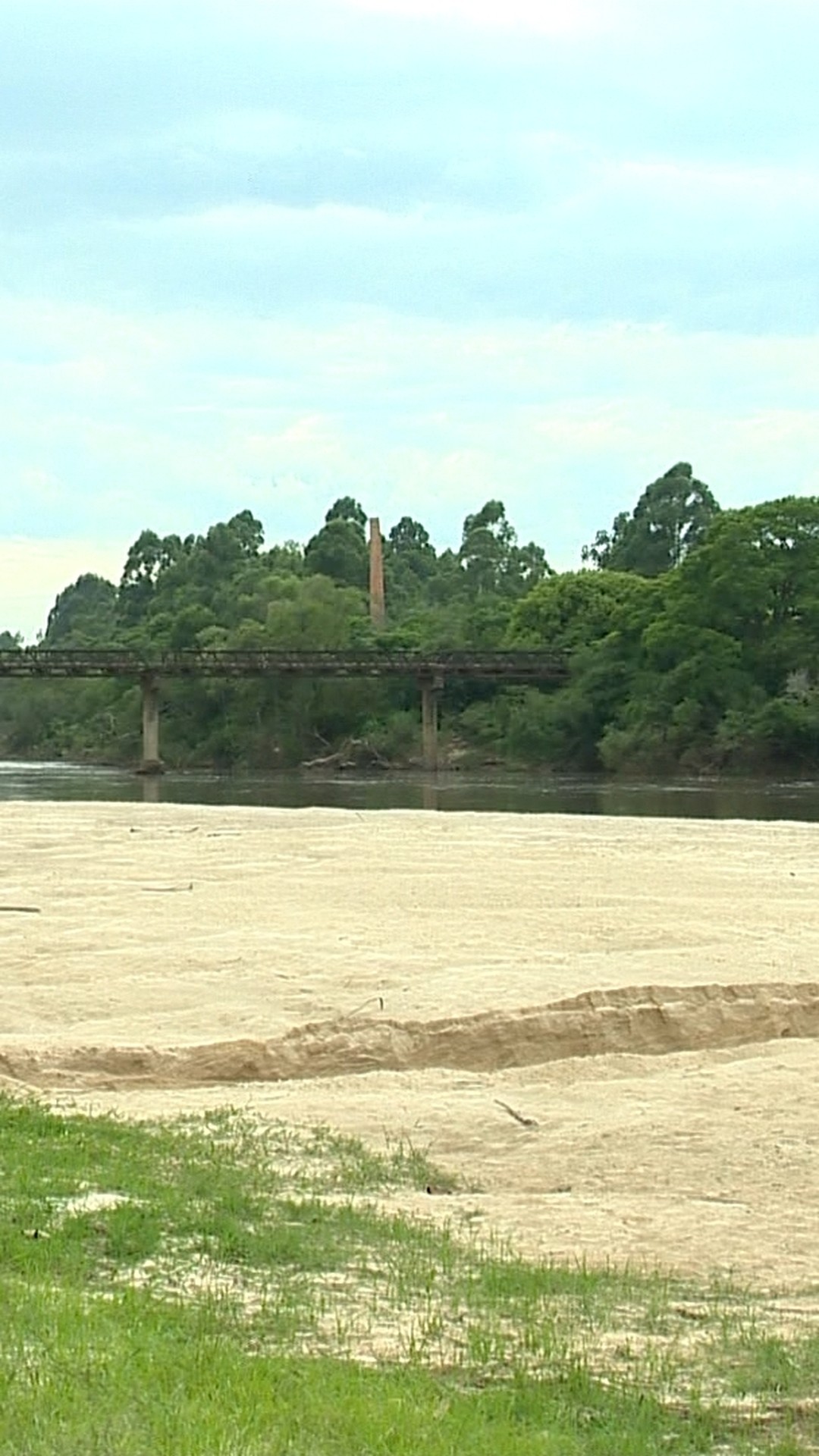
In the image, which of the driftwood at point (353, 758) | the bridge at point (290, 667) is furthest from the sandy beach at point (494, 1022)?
the driftwood at point (353, 758)

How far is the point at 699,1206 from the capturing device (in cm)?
1225

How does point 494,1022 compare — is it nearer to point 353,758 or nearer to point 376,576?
point 353,758

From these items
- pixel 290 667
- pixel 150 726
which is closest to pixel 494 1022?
pixel 290 667

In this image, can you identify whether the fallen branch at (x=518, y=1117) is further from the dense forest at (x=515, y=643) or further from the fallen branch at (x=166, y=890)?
the dense forest at (x=515, y=643)

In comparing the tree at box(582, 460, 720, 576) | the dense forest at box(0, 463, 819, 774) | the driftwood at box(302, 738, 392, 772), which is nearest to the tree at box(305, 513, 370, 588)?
the dense forest at box(0, 463, 819, 774)

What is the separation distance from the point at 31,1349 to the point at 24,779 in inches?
3387

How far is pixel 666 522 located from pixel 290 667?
180 ft

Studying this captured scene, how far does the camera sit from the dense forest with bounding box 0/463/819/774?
295ft

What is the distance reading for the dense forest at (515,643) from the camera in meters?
89.9

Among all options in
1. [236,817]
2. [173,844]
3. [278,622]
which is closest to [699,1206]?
[173,844]

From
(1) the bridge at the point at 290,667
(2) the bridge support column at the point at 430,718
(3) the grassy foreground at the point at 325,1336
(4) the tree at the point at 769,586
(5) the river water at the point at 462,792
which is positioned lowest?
(5) the river water at the point at 462,792

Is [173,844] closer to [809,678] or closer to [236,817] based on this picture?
[236,817]

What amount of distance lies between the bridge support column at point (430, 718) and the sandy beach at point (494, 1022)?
262 feet

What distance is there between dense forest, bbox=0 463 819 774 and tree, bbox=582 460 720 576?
165mm
